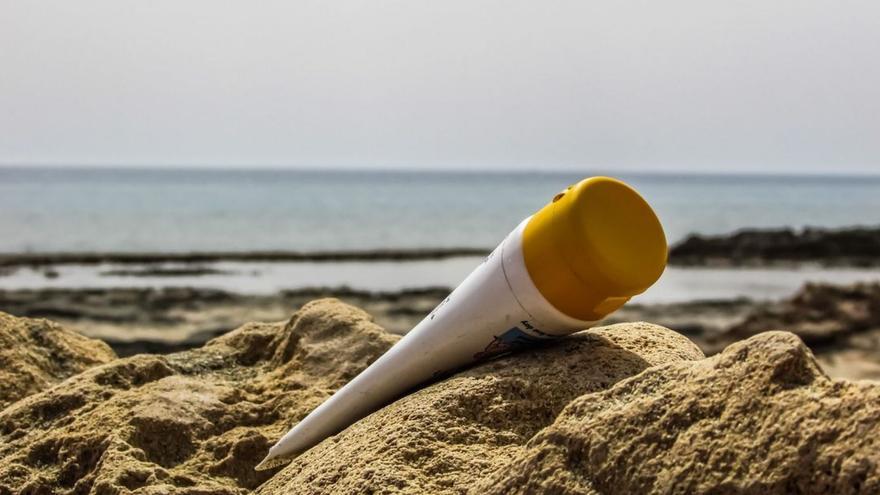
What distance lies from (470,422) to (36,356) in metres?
2.40

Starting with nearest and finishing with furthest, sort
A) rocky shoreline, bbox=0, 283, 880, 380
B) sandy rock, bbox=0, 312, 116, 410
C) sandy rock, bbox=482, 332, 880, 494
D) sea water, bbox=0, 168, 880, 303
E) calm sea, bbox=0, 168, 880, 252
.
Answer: sandy rock, bbox=482, 332, 880, 494, sandy rock, bbox=0, 312, 116, 410, rocky shoreline, bbox=0, 283, 880, 380, sea water, bbox=0, 168, 880, 303, calm sea, bbox=0, 168, 880, 252

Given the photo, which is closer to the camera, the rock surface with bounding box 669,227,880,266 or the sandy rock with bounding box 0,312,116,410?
the sandy rock with bounding box 0,312,116,410

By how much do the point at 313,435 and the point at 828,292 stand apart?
47.4 feet

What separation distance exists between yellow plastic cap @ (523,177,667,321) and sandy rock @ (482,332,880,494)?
33 centimetres

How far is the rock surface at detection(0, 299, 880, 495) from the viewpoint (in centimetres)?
180

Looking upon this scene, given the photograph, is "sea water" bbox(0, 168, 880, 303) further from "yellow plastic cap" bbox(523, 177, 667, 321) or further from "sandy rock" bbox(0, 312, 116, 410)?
"yellow plastic cap" bbox(523, 177, 667, 321)

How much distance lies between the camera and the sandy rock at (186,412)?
2854 millimetres

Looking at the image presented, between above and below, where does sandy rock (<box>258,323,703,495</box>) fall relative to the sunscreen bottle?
below

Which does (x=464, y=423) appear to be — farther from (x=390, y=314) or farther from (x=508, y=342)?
(x=390, y=314)

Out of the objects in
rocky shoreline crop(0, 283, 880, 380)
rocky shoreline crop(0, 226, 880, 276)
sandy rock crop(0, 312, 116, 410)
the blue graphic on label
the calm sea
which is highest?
the blue graphic on label

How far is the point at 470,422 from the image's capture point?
7.94 ft

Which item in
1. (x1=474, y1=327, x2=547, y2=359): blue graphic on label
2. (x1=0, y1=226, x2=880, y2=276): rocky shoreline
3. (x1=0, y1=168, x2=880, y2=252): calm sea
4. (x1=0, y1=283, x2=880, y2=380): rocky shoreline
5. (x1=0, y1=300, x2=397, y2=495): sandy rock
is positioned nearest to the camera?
(x1=474, y1=327, x2=547, y2=359): blue graphic on label

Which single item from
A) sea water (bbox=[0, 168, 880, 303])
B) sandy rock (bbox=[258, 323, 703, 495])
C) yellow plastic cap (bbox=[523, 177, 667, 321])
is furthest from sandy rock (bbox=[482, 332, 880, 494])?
sea water (bbox=[0, 168, 880, 303])

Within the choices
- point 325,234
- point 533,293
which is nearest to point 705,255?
point 325,234
